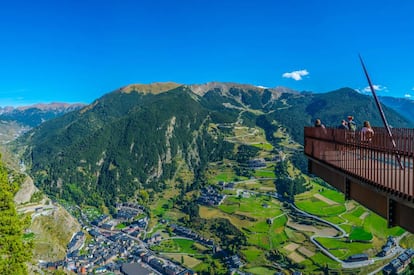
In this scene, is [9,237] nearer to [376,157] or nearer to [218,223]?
[376,157]

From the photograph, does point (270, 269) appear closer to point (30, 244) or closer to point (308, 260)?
point (308, 260)

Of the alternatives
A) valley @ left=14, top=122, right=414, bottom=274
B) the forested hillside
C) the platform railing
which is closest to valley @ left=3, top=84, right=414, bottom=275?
valley @ left=14, top=122, right=414, bottom=274

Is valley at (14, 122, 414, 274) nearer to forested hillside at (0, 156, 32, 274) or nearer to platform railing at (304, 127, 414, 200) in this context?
platform railing at (304, 127, 414, 200)

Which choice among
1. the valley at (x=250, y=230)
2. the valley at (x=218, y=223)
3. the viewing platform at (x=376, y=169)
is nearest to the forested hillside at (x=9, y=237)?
the viewing platform at (x=376, y=169)

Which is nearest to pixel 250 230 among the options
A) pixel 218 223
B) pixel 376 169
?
pixel 218 223

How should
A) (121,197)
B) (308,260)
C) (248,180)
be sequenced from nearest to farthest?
1. (308,260)
2. (248,180)
3. (121,197)

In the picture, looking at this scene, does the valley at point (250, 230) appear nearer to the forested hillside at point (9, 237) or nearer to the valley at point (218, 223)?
the valley at point (218, 223)

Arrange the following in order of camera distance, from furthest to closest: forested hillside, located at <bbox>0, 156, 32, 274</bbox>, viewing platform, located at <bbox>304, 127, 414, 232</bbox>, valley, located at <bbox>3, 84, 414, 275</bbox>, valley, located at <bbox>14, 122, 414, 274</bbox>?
valley, located at <bbox>3, 84, 414, 275</bbox> < valley, located at <bbox>14, 122, 414, 274</bbox> < forested hillside, located at <bbox>0, 156, 32, 274</bbox> < viewing platform, located at <bbox>304, 127, 414, 232</bbox>

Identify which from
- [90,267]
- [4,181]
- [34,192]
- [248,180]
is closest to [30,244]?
[4,181]
